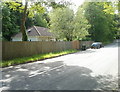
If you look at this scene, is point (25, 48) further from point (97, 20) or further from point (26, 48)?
point (97, 20)

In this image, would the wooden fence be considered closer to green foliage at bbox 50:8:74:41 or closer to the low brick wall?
the low brick wall

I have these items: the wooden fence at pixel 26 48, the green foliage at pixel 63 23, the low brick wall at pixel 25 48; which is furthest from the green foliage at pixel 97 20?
Result: the low brick wall at pixel 25 48

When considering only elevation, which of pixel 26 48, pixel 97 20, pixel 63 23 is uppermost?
pixel 97 20

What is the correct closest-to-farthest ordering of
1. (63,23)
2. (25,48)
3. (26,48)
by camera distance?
1. (25,48)
2. (26,48)
3. (63,23)

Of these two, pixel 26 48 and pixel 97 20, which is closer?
pixel 26 48

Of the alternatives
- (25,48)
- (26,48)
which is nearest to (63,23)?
(26,48)

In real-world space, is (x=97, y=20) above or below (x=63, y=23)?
above

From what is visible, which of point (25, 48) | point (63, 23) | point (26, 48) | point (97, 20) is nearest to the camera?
point (25, 48)

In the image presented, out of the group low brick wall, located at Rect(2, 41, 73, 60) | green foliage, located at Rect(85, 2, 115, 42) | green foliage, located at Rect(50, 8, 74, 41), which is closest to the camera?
low brick wall, located at Rect(2, 41, 73, 60)

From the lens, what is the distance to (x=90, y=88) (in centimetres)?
637

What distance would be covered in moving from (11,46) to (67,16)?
2121 cm

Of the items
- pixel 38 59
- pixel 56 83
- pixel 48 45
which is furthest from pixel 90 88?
pixel 48 45

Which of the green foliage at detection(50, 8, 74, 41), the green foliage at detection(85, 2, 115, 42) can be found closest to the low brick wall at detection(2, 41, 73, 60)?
the green foliage at detection(50, 8, 74, 41)

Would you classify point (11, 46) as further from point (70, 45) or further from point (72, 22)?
point (72, 22)
